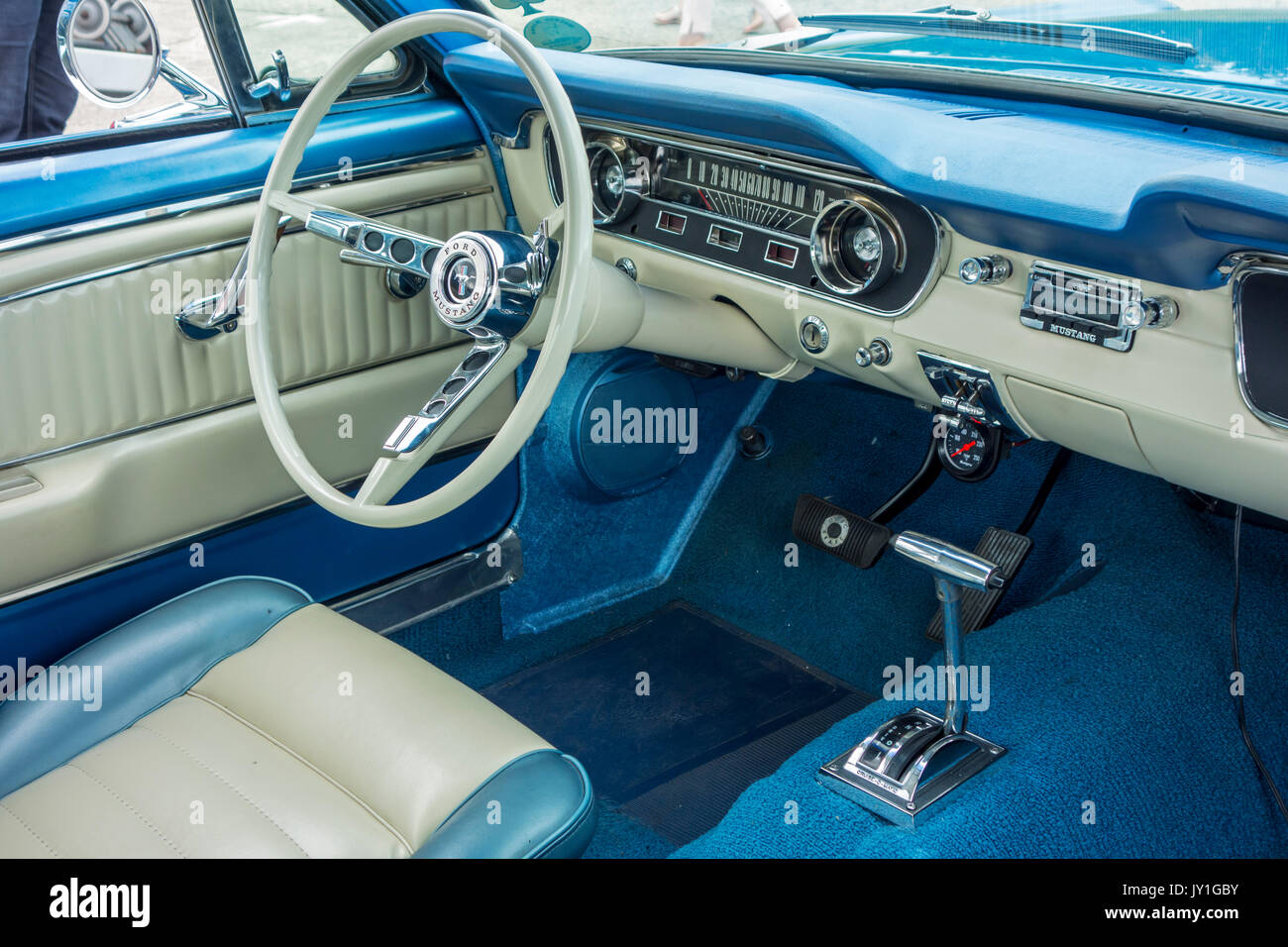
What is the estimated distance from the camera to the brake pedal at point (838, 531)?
2.25 metres

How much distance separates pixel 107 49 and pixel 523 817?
1180 millimetres

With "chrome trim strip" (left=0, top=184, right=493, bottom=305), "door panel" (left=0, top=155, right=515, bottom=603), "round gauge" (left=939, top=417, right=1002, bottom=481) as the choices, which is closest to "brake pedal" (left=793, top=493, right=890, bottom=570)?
"round gauge" (left=939, top=417, right=1002, bottom=481)

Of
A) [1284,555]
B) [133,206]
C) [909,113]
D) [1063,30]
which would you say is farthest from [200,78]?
[1284,555]

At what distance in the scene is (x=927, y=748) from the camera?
4.86 feet

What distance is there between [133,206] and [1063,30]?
129 cm

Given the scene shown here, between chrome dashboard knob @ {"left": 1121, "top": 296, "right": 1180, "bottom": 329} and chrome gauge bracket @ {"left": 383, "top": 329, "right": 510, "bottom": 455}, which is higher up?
chrome dashboard knob @ {"left": 1121, "top": 296, "right": 1180, "bottom": 329}

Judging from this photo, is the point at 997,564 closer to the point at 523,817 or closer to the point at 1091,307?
the point at 1091,307

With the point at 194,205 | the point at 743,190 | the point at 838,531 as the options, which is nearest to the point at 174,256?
the point at 194,205

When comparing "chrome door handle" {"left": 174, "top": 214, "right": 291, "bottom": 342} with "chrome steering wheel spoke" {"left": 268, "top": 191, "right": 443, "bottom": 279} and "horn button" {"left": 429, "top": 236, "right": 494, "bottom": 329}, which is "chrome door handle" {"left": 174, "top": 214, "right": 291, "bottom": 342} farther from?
"horn button" {"left": 429, "top": 236, "right": 494, "bottom": 329}

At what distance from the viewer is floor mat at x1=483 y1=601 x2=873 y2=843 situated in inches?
76.4

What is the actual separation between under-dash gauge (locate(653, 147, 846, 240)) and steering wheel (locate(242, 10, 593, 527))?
1.25 ft
